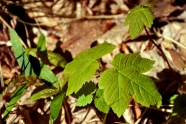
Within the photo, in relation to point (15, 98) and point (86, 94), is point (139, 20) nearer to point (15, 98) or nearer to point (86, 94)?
point (86, 94)

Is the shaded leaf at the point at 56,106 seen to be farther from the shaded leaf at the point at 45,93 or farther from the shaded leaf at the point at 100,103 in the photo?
the shaded leaf at the point at 100,103

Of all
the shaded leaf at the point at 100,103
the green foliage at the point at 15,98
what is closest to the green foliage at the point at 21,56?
the green foliage at the point at 15,98

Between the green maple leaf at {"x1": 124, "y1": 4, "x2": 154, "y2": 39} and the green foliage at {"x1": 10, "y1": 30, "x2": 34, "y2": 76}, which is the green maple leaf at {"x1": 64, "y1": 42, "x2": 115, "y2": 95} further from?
the green foliage at {"x1": 10, "y1": 30, "x2": 34, "y2": 76}

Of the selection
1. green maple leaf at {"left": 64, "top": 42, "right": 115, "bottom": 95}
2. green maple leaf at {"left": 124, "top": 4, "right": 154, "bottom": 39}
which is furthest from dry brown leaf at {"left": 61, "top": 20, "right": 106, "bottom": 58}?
green maple leaf at {"left": 124, "top": 4, "right": 154, "bottom": 39}

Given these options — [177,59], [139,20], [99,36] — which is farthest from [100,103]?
[99,36]

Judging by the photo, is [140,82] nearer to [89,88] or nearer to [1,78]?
[89,88]

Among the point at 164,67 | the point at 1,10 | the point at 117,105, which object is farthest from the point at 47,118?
the point at 1,10
